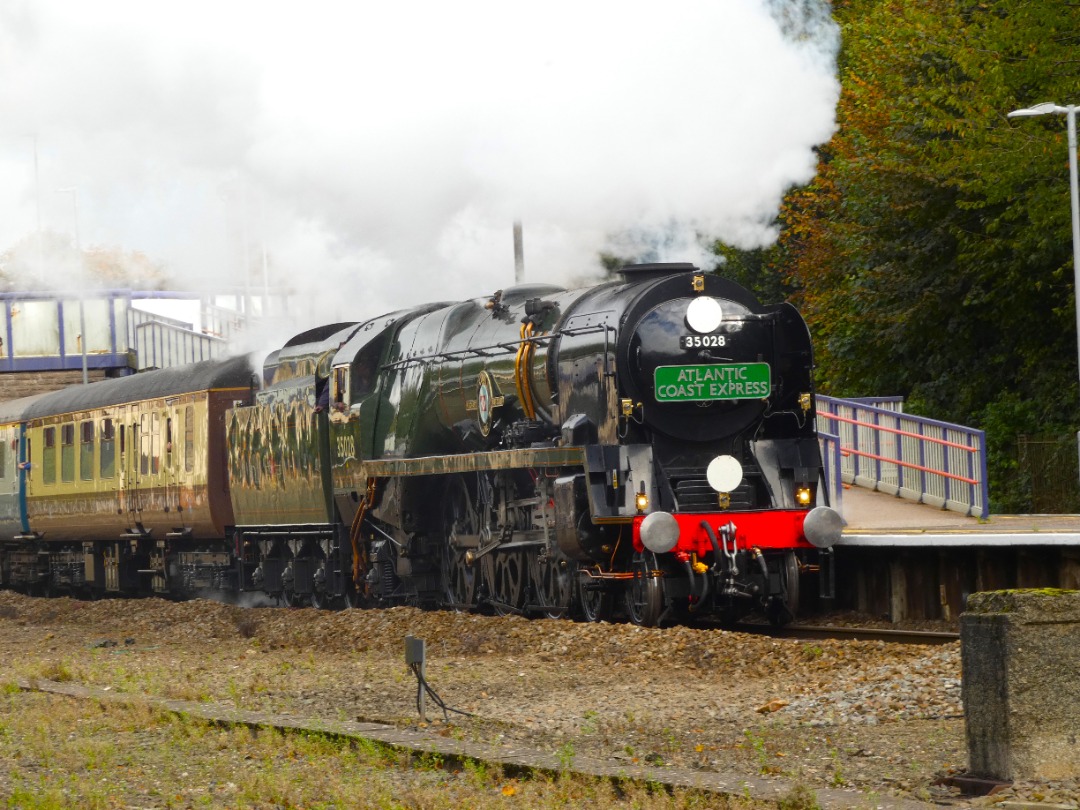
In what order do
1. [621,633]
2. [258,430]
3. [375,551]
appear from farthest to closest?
[258,430] < [375,551] < [621,633]

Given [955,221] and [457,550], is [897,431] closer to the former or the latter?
[457,550]

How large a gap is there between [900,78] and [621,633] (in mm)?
17778

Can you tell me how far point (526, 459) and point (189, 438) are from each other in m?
8.71

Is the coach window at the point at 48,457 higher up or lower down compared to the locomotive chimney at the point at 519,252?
lower down

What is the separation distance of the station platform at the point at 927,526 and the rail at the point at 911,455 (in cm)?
18

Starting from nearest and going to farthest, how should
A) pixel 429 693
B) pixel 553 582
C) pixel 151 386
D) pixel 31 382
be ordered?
pixel 429 693 → pixel 553 582 → pixel 151 386 → pixel 31 382

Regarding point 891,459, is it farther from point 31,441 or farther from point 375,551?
point 31,441

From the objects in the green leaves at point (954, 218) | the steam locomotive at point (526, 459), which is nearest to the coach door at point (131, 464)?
the steam locomotive at point (526, 459)

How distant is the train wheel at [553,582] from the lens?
1489 cm

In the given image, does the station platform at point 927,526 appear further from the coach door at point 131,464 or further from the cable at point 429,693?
the coach door at point 131,464

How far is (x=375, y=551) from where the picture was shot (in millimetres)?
18062

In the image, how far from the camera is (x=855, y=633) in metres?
14.1

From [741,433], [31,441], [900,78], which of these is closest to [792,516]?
[741,433]

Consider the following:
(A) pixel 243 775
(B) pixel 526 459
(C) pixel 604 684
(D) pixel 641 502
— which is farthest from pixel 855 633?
(A) pixel 243 775
